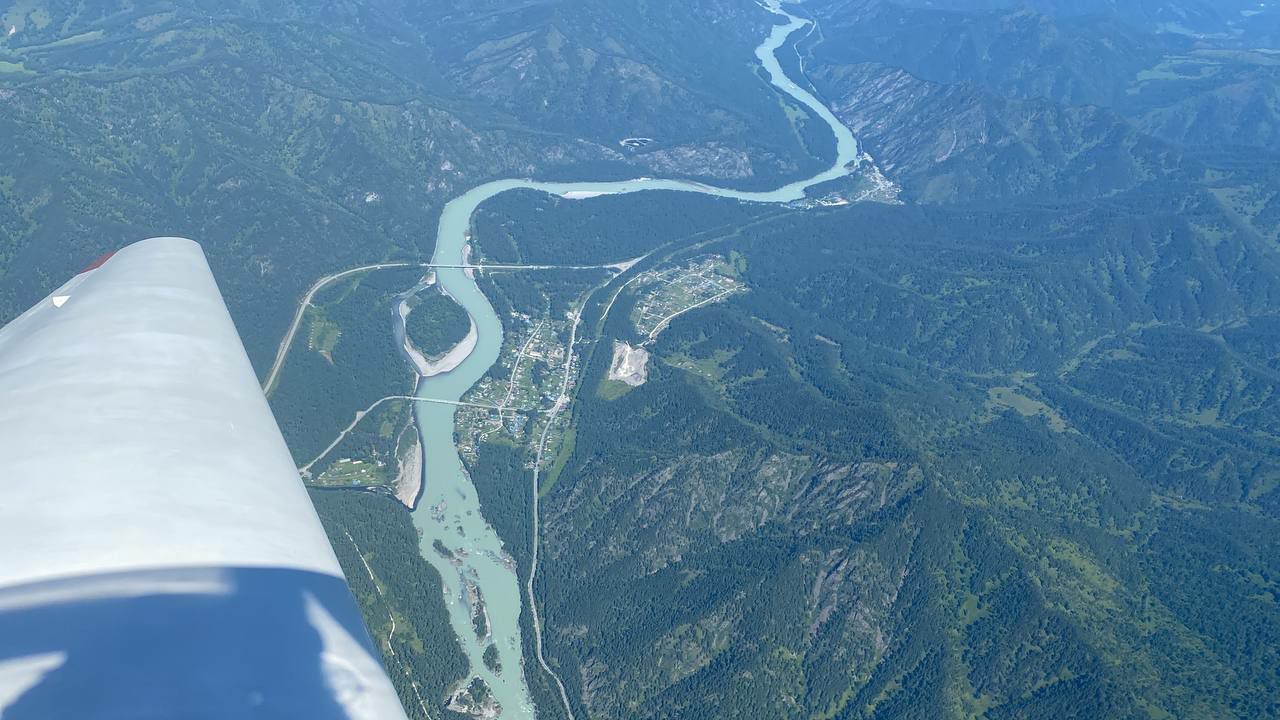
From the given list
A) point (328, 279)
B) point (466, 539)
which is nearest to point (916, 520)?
point (466, 539)

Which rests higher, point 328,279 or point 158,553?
point 158,553

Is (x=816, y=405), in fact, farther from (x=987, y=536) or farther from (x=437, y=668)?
(x=437, y=668)

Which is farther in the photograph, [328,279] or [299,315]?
[328,279]

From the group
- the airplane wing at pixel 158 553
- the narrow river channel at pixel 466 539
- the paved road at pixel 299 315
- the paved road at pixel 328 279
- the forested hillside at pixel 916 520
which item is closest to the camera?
the airplane wing at pixel 158 553

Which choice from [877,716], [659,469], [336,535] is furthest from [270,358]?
[877,716]

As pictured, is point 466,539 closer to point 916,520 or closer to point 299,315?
point 916,520

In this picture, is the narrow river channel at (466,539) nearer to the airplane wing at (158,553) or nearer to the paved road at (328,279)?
the paved road at (328,279)

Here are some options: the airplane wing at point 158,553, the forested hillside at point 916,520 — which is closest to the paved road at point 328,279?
the forested hillside at point 916,520

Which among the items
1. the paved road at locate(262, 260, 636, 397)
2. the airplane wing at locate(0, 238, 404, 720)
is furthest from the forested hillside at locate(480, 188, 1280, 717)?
the airplane wing at locate(0, 238, 404, 720)

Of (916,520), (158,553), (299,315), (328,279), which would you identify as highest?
(158,553)
